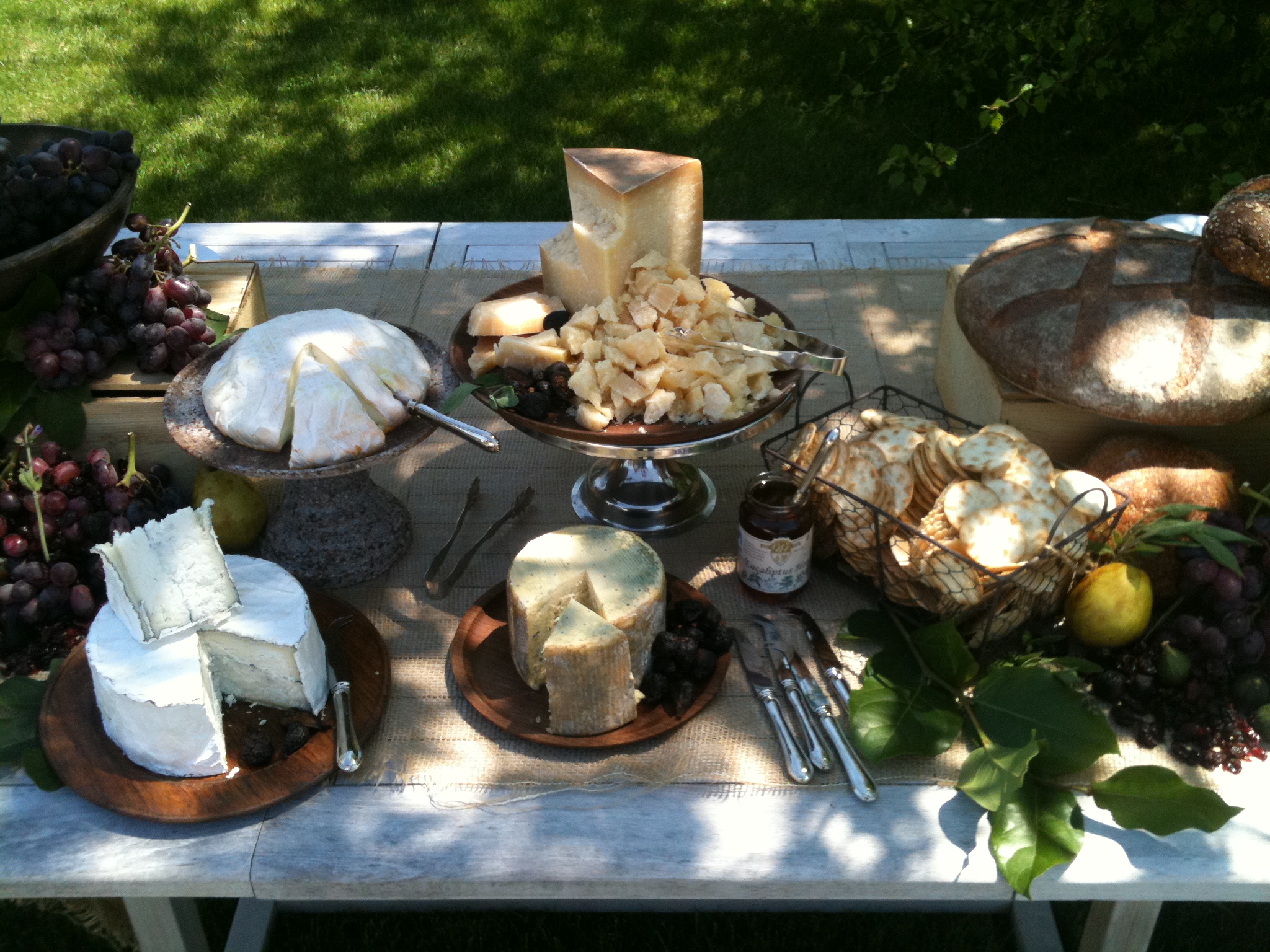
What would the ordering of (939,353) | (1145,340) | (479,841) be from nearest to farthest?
(479,841) → (1145,340) → (939,353)

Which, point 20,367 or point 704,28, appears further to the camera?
point 704,28

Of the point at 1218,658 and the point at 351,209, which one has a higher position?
the point at 1218,658

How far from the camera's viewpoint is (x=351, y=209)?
4047 millimetres

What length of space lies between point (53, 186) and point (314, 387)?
680mm

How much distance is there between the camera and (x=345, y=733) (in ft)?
4.77

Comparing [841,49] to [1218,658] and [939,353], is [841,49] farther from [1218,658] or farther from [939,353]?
[1218,658]

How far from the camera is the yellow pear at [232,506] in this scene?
179 cm

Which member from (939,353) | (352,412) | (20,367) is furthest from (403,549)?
(939,353)

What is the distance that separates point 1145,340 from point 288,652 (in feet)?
4.36

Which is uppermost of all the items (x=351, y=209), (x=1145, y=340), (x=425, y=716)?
(x=1145, y=340)

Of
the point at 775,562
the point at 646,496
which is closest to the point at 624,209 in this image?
the point at 646,496

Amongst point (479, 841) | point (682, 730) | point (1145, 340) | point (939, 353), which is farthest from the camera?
point (939, 353)

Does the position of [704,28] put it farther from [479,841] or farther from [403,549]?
[479,841]

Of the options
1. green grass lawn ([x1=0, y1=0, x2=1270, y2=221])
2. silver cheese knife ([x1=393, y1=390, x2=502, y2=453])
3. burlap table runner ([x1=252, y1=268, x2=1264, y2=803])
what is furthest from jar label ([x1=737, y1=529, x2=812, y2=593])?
green grass lawn ([x1=0, y1=0, x2=1270, y2=221])
